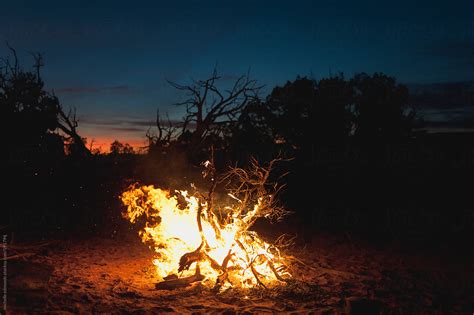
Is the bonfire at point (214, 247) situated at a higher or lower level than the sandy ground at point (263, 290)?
higher

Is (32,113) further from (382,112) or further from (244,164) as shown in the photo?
(382,112)

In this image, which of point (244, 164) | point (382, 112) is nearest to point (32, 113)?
point (244, 164)

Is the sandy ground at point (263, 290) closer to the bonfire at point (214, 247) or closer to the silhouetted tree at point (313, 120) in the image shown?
the bonfire at point (214, 247)

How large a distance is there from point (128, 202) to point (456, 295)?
6.98m

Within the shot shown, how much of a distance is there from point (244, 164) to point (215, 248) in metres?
8.25

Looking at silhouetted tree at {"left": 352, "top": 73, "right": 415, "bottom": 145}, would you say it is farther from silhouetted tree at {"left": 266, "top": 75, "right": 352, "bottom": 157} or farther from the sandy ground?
the sandy ground

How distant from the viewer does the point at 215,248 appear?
742cm

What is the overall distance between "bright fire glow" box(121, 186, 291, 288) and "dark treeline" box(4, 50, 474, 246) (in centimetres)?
183

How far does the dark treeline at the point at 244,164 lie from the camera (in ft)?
38.9

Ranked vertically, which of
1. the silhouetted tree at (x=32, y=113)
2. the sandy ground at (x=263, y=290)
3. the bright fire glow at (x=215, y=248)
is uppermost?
the silhouetted tree at (x=32, y=113)

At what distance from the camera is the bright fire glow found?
23.3ft

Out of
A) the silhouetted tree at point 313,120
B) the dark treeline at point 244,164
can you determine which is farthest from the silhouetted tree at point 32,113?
the silhouetted tree at point 313,120

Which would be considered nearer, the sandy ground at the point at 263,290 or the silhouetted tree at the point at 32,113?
the sandy ground at the point at 263,290

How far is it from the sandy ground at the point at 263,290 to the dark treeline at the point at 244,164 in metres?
2.13
